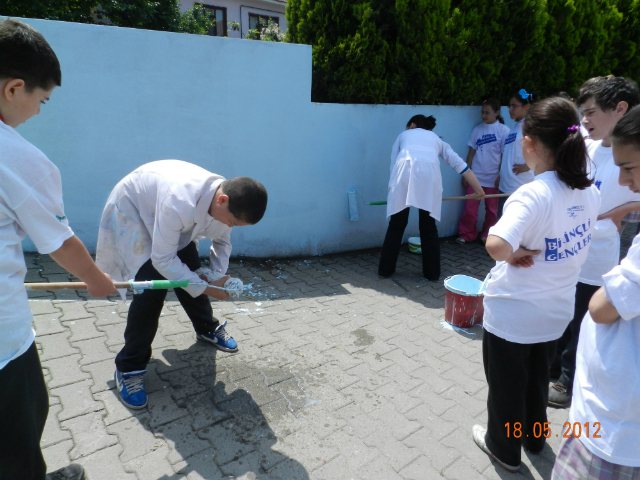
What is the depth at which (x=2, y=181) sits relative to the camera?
1.33 metres

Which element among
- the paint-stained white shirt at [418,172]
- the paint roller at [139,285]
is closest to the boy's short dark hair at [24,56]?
the paint roller at [139,285]

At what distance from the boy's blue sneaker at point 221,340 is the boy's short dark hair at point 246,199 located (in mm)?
1143

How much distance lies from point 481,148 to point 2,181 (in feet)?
18.2

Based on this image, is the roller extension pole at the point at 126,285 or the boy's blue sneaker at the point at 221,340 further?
the boy's blue sneaker at the point at 221,340

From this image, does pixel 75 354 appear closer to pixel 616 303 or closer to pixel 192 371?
pixel 192 371

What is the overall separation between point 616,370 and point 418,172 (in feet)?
11.1

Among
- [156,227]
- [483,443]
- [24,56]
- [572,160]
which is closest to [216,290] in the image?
[156,227]

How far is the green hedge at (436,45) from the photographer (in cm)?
509

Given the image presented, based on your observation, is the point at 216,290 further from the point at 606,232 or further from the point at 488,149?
the point at 488,149

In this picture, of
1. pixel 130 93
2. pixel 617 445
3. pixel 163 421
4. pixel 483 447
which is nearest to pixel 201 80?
pixel 130 93

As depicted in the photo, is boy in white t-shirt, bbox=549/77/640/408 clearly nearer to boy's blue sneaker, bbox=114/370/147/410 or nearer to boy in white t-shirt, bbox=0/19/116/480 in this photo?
boy's blue sneaker, bbox=114/370/147/410

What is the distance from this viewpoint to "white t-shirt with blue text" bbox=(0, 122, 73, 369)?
135 centimetres

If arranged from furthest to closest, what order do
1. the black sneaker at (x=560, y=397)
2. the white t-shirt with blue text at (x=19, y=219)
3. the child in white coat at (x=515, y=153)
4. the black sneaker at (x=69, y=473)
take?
the child in white coat at (x=515, y=153), the black sneaker at (x=560, y=397), the black sneaker at (x=69, y=473), the white t-shirt with blue text at (x=19, y=219)

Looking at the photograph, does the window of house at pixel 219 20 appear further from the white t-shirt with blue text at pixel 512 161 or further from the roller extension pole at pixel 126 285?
the roller extension pole at pixel 126 285
